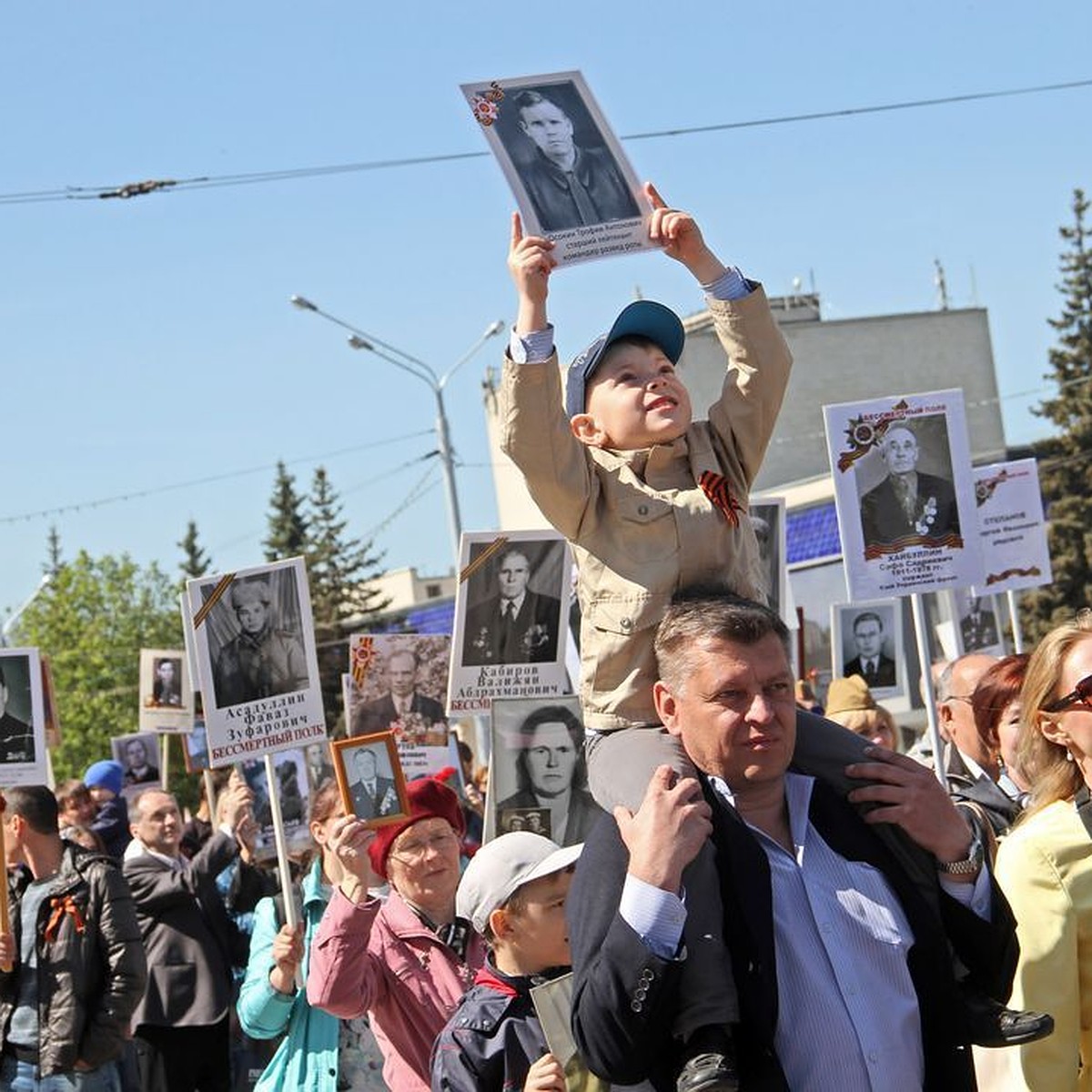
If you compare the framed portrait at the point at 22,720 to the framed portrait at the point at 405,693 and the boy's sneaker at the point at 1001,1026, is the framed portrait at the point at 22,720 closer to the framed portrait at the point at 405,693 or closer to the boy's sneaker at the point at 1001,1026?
the framed portrait at the point at 405,693

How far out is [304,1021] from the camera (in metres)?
6.61

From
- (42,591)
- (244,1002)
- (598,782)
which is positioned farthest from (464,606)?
(42,591)

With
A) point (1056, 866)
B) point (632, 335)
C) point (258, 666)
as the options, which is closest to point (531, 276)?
point (632, 335)

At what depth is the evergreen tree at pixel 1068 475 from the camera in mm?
41781

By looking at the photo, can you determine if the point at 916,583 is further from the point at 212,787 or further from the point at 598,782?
the point at 212,787

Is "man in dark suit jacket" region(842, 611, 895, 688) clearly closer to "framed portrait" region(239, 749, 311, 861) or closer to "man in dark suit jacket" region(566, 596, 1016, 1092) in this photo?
"framed portrait" region(239, 749, 311, 861)

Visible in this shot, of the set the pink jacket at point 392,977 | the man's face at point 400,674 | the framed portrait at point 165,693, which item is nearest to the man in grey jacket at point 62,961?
the pink jacket at point 392,977

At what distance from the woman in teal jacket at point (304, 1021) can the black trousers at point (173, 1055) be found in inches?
133

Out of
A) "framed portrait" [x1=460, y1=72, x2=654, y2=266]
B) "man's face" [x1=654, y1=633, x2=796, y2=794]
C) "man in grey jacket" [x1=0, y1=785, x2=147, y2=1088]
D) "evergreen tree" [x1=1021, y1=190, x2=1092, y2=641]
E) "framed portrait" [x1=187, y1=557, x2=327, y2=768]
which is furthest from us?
"evergreen tree" [x1=1021, y1=190, x2=1092, y2=641]

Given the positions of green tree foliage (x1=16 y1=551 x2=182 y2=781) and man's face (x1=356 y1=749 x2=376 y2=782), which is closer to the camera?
man's face (x1=356 y1=749 x2=376 y2=782)

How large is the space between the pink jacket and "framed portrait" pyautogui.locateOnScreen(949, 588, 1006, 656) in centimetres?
838

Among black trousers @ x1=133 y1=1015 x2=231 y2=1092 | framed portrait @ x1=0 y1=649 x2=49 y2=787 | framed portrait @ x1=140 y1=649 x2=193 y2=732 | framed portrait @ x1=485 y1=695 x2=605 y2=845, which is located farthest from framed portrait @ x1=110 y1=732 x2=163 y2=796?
framed portrait @ x1=485 y1=695 x2=605 y2=845

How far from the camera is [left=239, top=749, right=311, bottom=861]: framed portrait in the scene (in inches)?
491

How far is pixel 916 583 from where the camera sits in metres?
8.79
